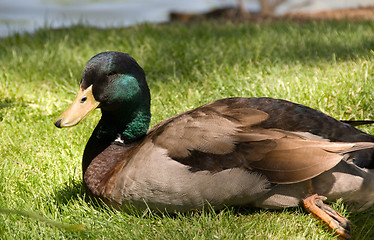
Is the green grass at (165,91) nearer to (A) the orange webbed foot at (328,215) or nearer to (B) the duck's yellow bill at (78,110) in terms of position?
(A) the orange webbed foot at (328,215)

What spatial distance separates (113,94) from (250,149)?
892 millimetres

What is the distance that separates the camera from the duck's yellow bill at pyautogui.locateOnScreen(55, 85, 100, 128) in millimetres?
3089

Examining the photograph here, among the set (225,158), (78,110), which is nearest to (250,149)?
(225,158)

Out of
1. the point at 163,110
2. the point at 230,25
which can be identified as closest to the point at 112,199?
the point at 163,110

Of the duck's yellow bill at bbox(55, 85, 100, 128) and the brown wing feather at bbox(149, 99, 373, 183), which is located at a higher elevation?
the duck's yellow bill at bbox(55, 85, 100, 128)

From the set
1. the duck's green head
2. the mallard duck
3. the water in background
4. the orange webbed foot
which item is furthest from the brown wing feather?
the water in background

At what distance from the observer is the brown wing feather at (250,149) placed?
9.61ft

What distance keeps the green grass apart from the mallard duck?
0.11m

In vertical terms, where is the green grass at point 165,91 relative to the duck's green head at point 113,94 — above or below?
below

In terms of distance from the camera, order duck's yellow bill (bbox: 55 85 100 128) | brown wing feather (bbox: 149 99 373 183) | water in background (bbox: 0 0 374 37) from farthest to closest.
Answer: water in background (bbox: 0 0 374 37) < duck's yellow bill (bbox: 55 85 100 128) < brown wing feather (bbox: 149 99 373 183)

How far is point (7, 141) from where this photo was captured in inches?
162

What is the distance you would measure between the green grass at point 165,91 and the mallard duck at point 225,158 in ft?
0.35

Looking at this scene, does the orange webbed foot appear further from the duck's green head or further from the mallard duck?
the duck's green head

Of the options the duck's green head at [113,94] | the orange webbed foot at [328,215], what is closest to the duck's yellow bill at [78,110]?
the duck's green head at [113,94]
